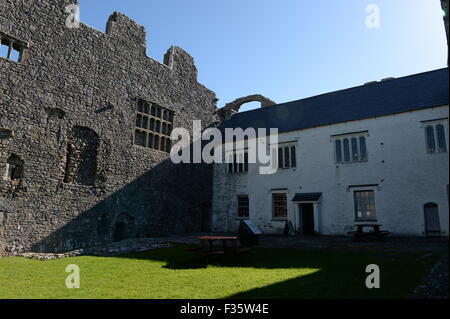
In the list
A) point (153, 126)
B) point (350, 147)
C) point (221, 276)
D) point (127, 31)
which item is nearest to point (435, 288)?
point (221, 276)

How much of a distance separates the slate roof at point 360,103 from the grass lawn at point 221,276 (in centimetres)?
1053

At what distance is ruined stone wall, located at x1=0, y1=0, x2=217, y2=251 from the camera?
13.5 metres

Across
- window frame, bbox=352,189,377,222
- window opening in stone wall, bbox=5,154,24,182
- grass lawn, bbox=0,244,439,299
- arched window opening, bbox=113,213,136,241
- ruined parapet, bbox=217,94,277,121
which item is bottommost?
grass lawn, bbox=0,244,439,299

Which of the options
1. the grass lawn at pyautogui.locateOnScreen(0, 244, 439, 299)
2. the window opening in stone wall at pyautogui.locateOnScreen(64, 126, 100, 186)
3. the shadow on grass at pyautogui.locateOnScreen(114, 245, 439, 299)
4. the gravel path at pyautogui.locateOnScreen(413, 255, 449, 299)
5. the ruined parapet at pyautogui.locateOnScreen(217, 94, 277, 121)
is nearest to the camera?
the gravel path at pyautogui.locateOnScreen(413, 255, 449, 299)

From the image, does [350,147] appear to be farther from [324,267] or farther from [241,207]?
[324,267]

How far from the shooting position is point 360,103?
65.0ft

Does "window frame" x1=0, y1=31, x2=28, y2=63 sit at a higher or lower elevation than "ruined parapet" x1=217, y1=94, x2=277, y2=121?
lower

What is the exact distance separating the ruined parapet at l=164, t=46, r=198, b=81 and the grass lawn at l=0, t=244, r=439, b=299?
1442 centimetres

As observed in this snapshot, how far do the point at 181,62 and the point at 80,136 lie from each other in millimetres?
9565

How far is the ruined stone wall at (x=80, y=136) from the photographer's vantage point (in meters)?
13.5

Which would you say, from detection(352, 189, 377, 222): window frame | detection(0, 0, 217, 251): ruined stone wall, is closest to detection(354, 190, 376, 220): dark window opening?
detection(352, 189, 377, 222): window frame

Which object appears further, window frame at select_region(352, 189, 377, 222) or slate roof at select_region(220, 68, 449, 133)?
slate roof at select_region(220, 68, 449, 133)

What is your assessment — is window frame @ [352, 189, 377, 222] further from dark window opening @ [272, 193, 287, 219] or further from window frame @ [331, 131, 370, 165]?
dark window opening @ [272, 193, 287, 219]
